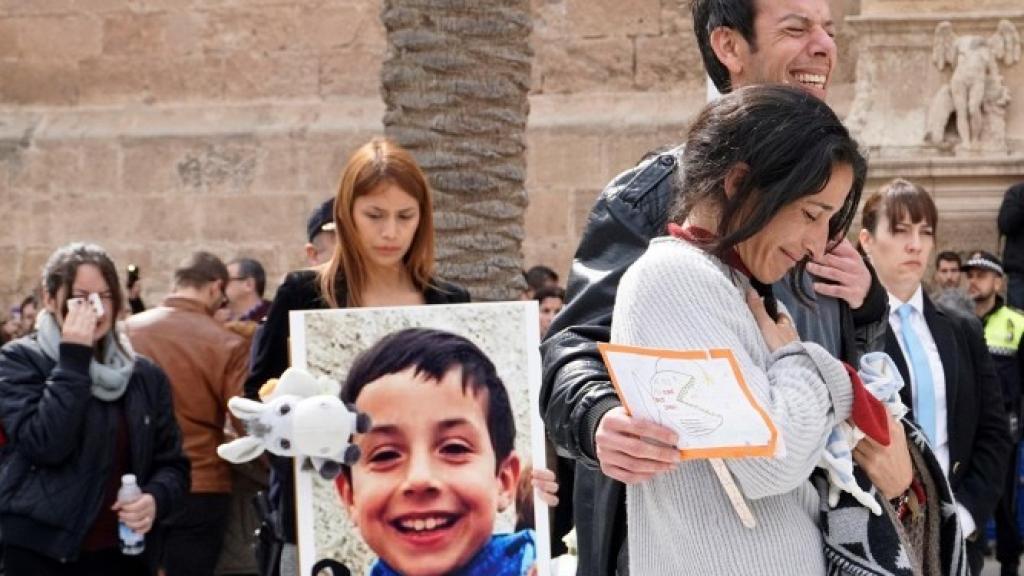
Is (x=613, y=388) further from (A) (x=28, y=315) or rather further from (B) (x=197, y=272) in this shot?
(A) (x=28, y=315)

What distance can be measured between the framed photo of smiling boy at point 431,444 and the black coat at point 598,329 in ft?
3.59

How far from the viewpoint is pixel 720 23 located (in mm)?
3648

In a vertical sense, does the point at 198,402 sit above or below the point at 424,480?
below

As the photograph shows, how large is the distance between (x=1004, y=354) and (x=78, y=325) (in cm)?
487

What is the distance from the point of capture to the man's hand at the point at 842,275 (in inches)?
137

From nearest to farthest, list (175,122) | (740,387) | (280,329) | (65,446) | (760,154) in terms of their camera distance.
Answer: (740,387) → (760,154) → (280,329) → (65,446) → (175,122)

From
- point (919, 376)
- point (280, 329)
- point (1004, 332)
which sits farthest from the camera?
point (1004, 332)

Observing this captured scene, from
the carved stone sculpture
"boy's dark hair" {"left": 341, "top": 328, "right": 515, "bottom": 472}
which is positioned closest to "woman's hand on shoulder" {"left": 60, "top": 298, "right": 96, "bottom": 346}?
"boy's dark hair" {"left": 341, "top": 328, "right": 515, "bottom": 472}

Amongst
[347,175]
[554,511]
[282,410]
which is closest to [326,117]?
[554,511]

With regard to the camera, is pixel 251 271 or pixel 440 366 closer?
pixel 440 366

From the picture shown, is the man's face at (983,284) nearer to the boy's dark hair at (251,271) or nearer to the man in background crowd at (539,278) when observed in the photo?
the man in background crowd at (539,278)

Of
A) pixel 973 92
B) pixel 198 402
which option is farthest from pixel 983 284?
pixel 198 402

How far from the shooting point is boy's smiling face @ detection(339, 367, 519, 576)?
A: 4.59 metres

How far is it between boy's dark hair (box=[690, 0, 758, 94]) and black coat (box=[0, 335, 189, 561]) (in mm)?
3458
